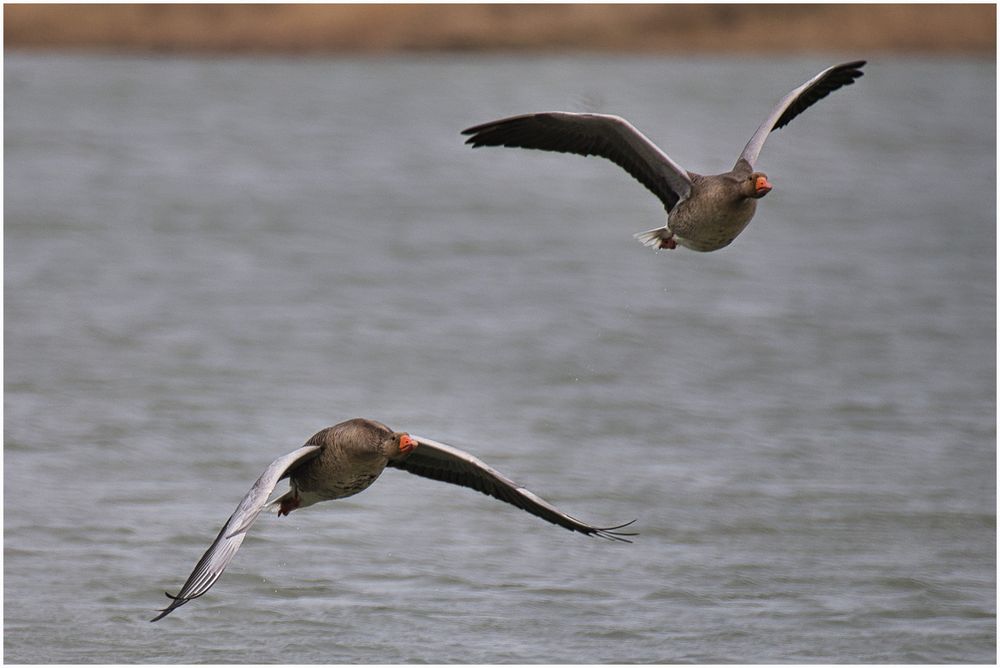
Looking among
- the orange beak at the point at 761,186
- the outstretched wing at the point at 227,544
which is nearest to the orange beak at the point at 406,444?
the outstretched wing at the point at 227,544

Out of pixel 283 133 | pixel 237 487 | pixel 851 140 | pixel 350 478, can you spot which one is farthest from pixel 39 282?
pixel 851 140

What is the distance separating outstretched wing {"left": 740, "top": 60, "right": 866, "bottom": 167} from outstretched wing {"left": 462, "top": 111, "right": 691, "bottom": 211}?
36 cm

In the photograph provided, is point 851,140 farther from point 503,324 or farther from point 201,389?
point 201,389

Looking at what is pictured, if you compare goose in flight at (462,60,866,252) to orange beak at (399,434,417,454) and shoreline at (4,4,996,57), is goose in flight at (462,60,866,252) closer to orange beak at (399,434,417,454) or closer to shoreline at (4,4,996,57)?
orange beak at (399,434,417,454)

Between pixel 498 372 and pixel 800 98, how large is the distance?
8073mm

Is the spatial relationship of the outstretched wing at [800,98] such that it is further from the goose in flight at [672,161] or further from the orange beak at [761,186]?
the orange beak at [761,186]

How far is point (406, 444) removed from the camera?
7555 millimetres

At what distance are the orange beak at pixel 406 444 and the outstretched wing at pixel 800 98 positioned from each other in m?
2.04

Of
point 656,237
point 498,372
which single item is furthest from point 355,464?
point 498,372

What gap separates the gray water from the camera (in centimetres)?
980

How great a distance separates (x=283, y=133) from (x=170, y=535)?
1908 centimetres

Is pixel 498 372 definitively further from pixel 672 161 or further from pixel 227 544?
pixel 227 544

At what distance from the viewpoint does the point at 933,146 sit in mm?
28719

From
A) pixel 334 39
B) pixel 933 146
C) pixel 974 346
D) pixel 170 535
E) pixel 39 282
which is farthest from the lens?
pixel 334 39
